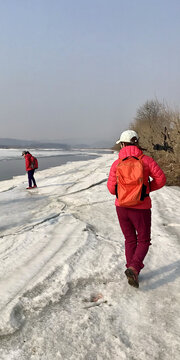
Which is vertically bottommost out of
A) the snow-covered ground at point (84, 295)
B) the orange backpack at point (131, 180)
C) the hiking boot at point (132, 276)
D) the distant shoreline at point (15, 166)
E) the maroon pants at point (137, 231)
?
the distant shoreline at point (15, 166)

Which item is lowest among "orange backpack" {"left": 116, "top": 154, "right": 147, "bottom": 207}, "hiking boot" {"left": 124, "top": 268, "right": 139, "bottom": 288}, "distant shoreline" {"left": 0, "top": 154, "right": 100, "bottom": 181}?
"distant shoreline" {"left": 0, "top": 154, "right": 100, "bottom": 181}

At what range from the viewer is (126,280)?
3123 mm

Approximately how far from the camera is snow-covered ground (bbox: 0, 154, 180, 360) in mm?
2098

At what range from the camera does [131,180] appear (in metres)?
2.73

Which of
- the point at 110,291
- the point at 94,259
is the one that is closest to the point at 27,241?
the point at 94,259

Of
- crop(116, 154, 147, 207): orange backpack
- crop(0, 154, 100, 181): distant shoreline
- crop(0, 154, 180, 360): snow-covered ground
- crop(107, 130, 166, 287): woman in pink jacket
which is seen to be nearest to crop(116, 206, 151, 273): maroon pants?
crop(107, 130, 166, 287): woman in pink jacket

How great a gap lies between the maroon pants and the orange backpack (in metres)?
0.16

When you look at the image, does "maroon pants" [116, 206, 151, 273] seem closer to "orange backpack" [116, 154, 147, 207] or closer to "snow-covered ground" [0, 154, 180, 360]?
"orange backpack" [116, 154, 147, 207]

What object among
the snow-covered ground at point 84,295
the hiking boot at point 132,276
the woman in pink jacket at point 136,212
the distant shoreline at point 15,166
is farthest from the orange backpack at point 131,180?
the distant shoreline at point 15,166

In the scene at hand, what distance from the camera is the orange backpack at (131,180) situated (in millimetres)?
2719

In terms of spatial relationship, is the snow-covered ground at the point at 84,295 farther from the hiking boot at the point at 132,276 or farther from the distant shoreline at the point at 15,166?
the distant shoreline at the point at 15,166

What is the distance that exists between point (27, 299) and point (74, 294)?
1.67ft

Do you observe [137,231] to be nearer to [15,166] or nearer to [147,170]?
[147,170]

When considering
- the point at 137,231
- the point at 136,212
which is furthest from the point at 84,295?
the point at 136,212
